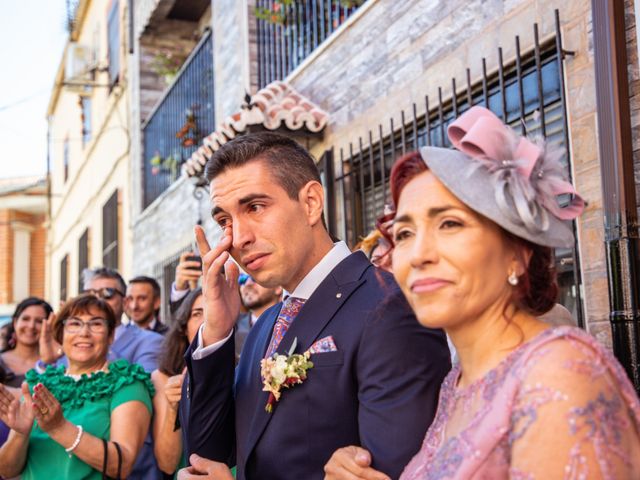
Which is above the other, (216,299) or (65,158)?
(65,158)

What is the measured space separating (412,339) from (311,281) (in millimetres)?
508

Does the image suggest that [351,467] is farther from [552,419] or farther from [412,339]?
[552,419]

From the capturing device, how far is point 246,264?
93.1 inches

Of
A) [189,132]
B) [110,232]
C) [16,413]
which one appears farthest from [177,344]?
[110,232]

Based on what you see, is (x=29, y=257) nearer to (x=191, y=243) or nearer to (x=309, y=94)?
(x=191, y=243)

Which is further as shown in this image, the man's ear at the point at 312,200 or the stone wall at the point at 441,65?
the stone wall at the point at 441,65

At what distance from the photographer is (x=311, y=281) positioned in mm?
2393

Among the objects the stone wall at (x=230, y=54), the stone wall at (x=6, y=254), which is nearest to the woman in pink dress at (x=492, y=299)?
the stone wall at (x=230, y=54)

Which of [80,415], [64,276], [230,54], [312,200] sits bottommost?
[80,415]

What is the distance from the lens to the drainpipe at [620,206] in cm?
317

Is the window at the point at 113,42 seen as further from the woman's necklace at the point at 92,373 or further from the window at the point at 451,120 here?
the woman's necklace at the point at 92,373

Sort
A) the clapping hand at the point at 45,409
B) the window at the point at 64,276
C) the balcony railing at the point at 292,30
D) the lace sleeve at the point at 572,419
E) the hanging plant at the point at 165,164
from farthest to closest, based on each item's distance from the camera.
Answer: the window at the point at 64,276
the hanging plant at the point at 165,164
the balcony railing at the point at 292,30
the clapping hand at the point at 45,409
the lace sleeve at the point at 572,419

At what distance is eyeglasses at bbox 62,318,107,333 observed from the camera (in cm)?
429

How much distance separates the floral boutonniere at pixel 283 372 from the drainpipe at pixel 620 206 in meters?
1.66
